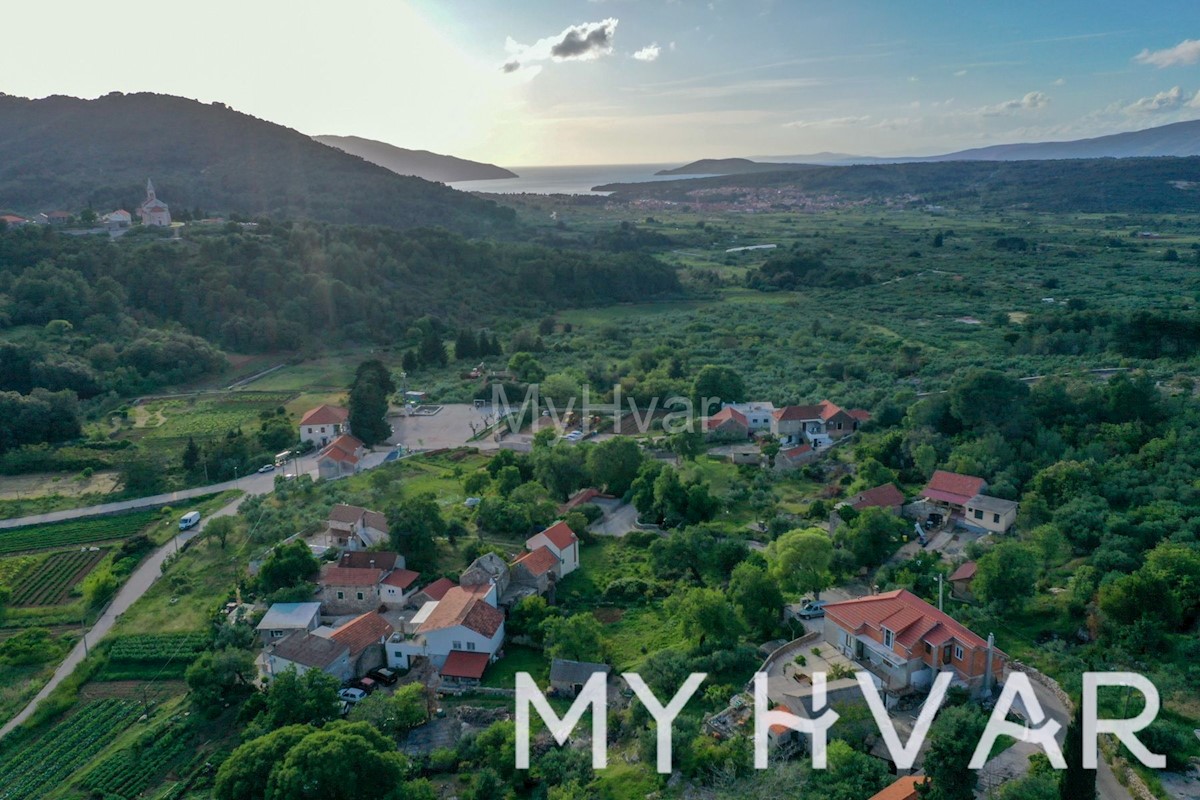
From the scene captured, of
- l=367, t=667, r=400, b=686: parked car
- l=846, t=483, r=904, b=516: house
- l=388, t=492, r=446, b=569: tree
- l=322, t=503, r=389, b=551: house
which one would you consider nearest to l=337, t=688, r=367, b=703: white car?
l=367, t=667, r=400, b=686: parked car

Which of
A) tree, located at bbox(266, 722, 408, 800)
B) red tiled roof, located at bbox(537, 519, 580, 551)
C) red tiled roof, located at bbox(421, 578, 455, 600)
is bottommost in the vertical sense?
red tiled roof, located at bbox(421, 578, 455, 600)

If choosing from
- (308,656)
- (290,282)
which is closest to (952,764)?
(308,656)

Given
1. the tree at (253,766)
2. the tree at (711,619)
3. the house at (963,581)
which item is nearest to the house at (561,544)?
the tree at (711,619)

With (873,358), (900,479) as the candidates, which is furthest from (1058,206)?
(900,479)

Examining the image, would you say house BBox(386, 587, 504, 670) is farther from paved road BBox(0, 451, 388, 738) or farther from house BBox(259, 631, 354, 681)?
paved road BBox(0, 451, 388, 738)

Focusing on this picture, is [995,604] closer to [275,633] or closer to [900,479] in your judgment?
[900,479]

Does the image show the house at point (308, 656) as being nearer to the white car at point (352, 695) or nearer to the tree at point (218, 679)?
the white car at point (352, 695)
